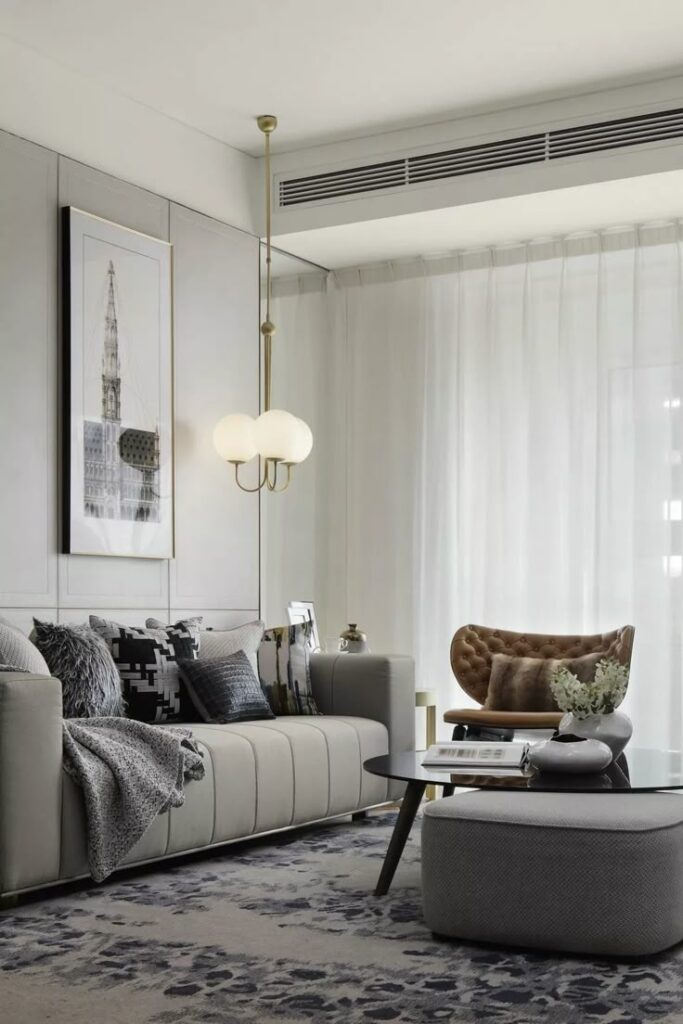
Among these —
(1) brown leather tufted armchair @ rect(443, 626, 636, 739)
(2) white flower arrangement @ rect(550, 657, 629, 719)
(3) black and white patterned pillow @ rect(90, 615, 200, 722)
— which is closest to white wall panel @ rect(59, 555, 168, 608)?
(3) black and white patterned pillow @ rect(90, 615, 200, 722)

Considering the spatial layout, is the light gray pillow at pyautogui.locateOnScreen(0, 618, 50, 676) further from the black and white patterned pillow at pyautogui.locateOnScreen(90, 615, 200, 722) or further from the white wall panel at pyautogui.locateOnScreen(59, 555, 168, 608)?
the white wall panel at pyautogui.locateOnScreen(59, 555, 168, 608)

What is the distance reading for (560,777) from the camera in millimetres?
3428

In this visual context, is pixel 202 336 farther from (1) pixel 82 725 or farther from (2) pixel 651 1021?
(2) pixel 651 1021

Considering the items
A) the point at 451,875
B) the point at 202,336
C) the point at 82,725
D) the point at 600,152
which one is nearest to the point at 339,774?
the point at 82,725

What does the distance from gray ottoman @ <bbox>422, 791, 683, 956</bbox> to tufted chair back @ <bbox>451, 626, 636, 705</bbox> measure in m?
2.36

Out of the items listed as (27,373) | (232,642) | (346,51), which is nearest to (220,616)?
(232,642)

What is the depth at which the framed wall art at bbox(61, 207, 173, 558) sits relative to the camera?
4.86 m

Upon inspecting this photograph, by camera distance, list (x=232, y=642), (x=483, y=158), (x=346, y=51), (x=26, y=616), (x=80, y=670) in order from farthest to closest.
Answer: (x=483, y=158) → (x=232, y=642) → (x=346, y=51) → (x=26, y=616) → (x=80, y=670)

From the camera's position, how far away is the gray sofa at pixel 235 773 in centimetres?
335

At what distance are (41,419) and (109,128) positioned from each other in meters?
1.28

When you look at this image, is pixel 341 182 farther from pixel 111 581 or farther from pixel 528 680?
pixel 528 680

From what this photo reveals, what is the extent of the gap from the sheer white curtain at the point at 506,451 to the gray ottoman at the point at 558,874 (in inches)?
109

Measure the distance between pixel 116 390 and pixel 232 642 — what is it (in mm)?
1101

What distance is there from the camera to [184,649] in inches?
184
